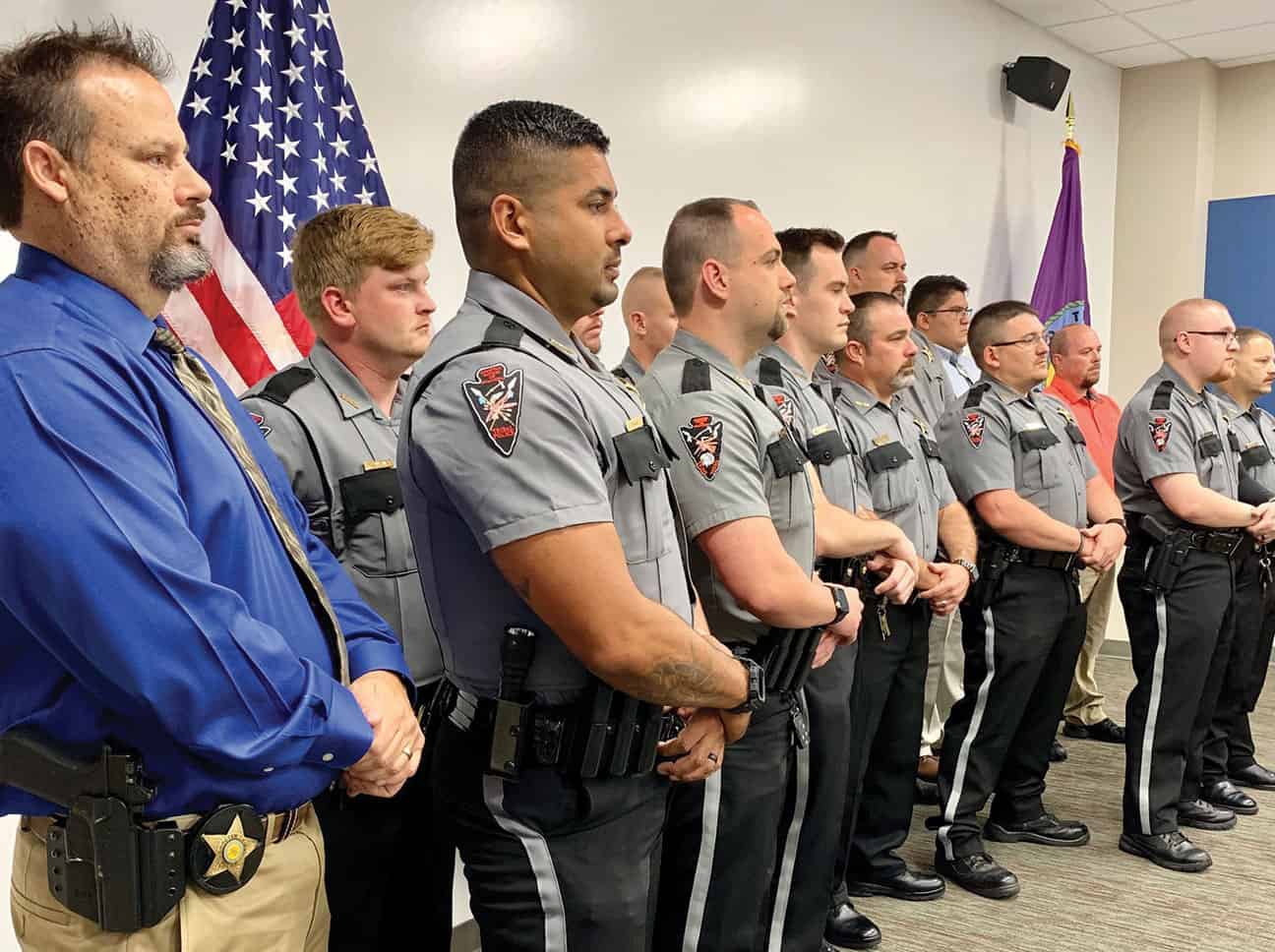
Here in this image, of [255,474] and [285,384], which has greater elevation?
[285,384]

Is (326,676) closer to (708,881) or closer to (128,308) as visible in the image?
(128,308)

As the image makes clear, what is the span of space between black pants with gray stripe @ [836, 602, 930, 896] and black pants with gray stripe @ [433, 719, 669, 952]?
165 cm

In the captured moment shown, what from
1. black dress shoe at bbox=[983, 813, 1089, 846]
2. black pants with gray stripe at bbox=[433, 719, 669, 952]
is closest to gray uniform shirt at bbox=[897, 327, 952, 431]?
black dress shoe at bbox=[983, 813, 1089, 846]

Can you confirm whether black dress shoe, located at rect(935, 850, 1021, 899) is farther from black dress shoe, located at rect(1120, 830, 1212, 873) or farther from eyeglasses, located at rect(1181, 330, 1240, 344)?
eyeglasses, located at rect(1181, 330, 1240, 344)

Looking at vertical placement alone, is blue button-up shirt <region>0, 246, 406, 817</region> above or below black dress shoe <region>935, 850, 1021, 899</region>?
above

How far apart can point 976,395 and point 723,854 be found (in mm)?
1974

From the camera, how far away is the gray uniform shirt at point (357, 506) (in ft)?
6.97

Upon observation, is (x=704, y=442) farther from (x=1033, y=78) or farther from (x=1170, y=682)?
(x=1033, y=78)

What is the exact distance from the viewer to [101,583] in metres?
1.10

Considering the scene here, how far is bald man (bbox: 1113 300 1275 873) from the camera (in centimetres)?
355

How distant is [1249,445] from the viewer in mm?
4008

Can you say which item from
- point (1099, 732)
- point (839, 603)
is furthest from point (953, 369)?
point (839, 603)

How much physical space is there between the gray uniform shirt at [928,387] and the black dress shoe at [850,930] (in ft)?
5.23

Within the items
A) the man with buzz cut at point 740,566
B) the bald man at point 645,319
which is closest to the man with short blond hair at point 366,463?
the man with buzz cut at point 740,566
